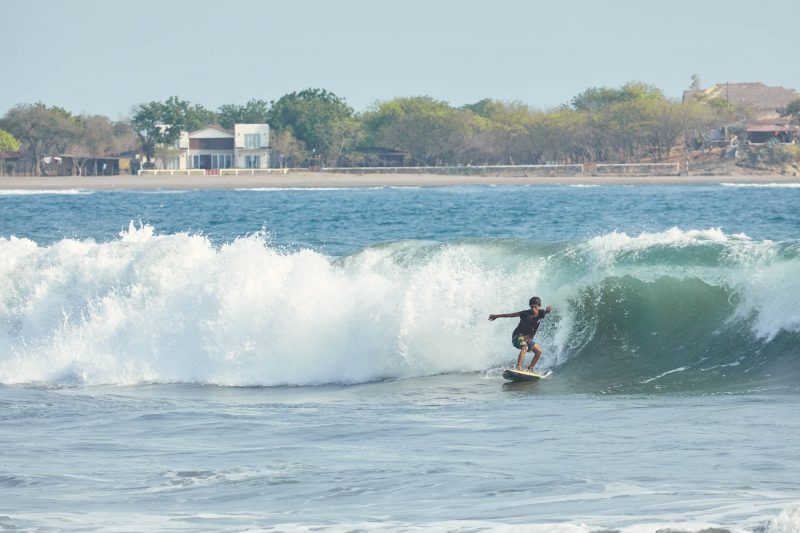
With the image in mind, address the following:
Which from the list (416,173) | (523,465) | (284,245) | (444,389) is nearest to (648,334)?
(444,389)

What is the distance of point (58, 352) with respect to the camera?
1752 centimetres

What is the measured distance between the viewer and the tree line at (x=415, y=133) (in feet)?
398

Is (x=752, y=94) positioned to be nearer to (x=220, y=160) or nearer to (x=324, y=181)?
(x=220, y=160)

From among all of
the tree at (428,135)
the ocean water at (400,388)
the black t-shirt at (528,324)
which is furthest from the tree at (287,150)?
the black t-shirt at (528,324)

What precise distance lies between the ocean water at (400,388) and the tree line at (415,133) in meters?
99.7

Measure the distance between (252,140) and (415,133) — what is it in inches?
652

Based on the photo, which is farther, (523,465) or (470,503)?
(523,465)

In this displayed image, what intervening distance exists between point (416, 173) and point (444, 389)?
323ft

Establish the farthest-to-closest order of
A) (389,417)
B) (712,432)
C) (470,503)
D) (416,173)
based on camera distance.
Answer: (416,173)
(389,417)
(712,432)
(470,503)

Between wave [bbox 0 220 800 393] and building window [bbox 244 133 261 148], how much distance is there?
105 metres

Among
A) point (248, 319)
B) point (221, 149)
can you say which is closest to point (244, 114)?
point (221, 149)

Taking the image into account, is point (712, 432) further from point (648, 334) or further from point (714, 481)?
point (648, 334)

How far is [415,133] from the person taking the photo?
121m

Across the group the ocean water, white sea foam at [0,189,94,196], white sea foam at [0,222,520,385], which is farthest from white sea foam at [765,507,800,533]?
white sea foam at [0,189,94,196]
